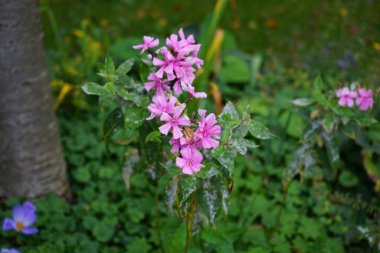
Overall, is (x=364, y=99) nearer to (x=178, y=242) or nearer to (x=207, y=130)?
(x=207, y=130)

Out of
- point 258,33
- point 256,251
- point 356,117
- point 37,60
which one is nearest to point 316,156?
point 356,117

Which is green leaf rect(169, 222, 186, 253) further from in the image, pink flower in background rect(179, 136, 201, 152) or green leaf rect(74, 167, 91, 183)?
green leaf rect(74, 167, 91, 183)

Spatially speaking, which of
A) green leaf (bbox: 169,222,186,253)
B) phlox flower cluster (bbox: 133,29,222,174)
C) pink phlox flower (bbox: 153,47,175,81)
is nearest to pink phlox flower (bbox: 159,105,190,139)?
phlox flower cluster (bbox: 133,29,222,174)

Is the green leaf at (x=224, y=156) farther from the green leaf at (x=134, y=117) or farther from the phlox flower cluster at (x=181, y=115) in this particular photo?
the green leaf at (x=134, y=117)

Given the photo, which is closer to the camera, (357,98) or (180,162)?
(180,162)

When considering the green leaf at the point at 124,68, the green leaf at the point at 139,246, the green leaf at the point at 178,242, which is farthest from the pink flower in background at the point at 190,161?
the green leaf at the point at 139,246

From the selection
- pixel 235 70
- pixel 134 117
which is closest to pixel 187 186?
pixel 134 117
